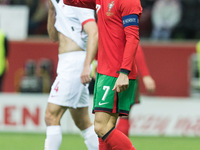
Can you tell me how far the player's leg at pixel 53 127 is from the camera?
20.1 ft

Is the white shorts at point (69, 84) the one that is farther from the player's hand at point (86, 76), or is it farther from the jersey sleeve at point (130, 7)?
the jersey sleeve at point (130, 7)

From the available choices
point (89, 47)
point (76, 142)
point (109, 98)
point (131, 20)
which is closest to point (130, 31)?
point (131, 20)

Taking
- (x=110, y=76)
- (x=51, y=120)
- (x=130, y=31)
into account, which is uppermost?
(x=130, y=31)

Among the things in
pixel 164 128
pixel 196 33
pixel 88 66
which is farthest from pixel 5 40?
pixel 88 66

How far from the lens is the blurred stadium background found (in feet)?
36.2

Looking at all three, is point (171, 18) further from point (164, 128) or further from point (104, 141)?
point (104, 141)

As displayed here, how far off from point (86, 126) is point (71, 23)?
3.57ft

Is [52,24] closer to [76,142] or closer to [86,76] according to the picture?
[86,76]

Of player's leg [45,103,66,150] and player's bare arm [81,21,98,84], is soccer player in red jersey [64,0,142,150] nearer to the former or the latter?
player's bare arm [81,21,98,84]

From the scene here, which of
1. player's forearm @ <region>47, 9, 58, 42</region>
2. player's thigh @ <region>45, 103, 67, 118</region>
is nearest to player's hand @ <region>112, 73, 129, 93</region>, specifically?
player's thigh @ <region>45, 103, 67, 118</region>

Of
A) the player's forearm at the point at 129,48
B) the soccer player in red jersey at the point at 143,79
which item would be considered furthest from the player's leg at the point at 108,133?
the soccer player in red jersey at the point at 143,79

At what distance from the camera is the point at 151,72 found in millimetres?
14141

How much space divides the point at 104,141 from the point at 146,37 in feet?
A: 32.7

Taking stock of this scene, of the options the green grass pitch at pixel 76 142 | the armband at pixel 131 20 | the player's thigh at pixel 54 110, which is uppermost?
the armband at pixel 131 20
